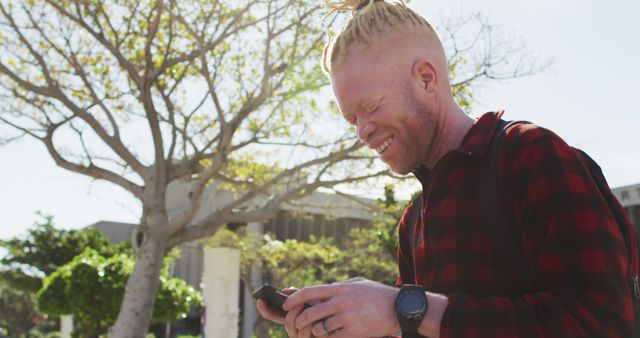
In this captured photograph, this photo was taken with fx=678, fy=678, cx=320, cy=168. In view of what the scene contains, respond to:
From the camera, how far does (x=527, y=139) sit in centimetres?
119

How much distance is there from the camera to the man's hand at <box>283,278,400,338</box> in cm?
107

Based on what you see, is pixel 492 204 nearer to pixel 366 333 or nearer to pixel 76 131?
pixel 366 333

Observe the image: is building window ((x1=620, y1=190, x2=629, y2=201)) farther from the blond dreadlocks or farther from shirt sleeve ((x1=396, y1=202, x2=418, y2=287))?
the blond dreadlocks

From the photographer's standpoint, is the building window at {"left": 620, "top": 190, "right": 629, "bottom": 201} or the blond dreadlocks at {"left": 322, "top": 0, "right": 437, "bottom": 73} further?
the building window at {"left": 620, "top": 190, "right": 629, "bottom": 201}

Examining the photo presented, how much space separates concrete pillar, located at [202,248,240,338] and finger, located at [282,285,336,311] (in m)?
9.90

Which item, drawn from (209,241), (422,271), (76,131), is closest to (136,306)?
(76,131)

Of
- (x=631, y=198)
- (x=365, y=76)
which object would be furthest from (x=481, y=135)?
(x=631, y=198)

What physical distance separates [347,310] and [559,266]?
34cm

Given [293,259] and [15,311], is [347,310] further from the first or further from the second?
[15,311]

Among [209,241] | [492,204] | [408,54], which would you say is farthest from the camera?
[209,241]

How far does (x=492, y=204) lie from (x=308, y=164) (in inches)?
357

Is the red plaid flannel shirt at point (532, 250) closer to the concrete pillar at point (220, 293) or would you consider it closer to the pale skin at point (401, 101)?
the pale skin at point (401, 101)

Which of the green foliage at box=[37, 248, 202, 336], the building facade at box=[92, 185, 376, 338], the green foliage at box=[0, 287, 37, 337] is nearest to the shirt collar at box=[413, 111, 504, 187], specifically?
the green foliage at box=[37, 248, 202, 336]

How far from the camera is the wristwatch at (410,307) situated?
1073mm
